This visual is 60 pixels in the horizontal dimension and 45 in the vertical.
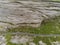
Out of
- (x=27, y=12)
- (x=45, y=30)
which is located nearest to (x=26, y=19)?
(x=27, y=12)

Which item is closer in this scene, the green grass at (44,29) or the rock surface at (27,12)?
the green grass at (44,29)

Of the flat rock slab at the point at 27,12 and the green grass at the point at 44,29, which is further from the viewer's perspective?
the flat rock slab at the point at 27,12

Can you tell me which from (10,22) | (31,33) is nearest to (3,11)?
(10,22)

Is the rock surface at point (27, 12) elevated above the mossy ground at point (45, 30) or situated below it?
above

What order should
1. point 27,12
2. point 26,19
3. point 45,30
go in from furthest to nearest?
point 27,12, point 26,19, point 45,30

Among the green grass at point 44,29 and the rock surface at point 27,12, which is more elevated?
the rock surface at point 27,12

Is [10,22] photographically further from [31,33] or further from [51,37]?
[51,37]

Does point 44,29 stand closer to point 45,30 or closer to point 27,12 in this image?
point 45,30
